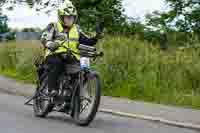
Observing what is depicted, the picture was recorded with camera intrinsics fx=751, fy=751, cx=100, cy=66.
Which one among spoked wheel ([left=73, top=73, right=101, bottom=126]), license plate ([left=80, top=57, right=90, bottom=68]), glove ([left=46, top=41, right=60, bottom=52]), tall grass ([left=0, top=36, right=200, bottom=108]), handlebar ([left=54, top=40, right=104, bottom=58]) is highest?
glove ([left=46, top=41, right=60, bottom=52])

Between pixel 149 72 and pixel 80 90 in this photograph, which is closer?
pixel 80 90

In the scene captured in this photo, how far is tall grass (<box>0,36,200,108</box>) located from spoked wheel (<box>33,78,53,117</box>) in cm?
352

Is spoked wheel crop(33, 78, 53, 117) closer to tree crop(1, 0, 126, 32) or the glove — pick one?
the glove

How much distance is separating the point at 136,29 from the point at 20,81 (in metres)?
4.81

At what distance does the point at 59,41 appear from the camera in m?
11.9

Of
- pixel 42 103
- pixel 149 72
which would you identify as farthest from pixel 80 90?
pixel 149 72

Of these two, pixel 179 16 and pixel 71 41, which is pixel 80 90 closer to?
pixel 71 41

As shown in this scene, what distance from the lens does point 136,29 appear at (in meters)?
25.5

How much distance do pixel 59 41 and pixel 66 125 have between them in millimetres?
1338

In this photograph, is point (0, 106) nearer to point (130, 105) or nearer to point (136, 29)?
point (130, 105)

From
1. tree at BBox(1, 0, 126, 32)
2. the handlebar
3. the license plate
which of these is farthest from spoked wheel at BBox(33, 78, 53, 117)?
tree at BBox(1, 0, 126, 32)

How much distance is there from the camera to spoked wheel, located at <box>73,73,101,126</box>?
11176 millimetres

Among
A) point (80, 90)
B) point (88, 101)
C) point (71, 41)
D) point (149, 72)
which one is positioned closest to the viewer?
point (88, 101)

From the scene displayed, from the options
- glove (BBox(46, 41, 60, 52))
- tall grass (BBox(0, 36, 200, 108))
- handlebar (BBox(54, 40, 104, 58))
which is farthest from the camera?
tall grass (BBox(0, 36, 200, 108))
